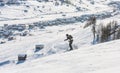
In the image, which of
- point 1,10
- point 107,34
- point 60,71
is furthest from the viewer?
point 1,10

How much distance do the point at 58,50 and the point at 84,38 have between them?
4210 millimetres

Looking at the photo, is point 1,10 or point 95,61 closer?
point 95,61

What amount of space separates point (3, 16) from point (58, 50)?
115m

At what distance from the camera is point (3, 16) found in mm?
137125

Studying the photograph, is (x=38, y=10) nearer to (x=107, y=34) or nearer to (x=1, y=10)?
(x=1, y=10)

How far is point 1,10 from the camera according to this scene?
148 metres

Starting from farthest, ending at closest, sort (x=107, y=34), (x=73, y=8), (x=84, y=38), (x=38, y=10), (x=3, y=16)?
(x=73, y=8) → (x=38, y=10) → (x=3, y=16) → (x=84, y=38) → (x=107, y=34)

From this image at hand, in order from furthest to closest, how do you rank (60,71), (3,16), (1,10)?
(1,10)
(3,16)
(60,71)

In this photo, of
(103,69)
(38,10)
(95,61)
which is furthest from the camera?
(38,10)

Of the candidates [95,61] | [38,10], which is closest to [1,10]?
[38,10]

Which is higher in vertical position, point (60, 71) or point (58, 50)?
point (60, 71)

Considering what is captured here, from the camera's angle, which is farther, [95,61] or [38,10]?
[38,10]

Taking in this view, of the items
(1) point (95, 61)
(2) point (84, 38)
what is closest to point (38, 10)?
(2) point (84, 38)

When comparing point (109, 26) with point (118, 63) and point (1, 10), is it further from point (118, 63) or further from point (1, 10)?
point (1, 10)
